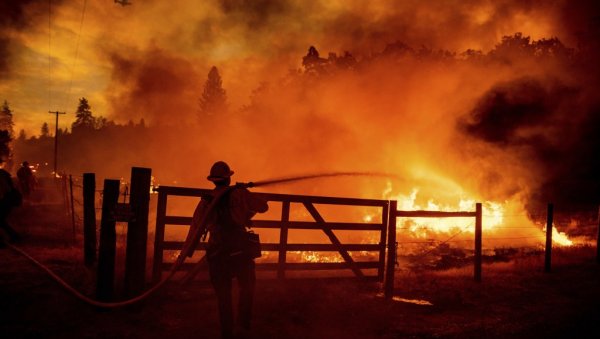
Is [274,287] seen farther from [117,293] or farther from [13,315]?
[13,315]

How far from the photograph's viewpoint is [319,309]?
21.1 ft

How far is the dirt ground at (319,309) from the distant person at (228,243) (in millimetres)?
707

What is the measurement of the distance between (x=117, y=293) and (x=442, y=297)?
19.2 ft

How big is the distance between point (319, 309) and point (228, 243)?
2.41 metres

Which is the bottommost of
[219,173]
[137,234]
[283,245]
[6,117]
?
[283,245]

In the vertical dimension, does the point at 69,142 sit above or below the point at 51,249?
above

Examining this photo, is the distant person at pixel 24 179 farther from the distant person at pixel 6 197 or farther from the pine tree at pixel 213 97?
the pine tree at pixel 213 97

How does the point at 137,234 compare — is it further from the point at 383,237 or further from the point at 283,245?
the point at 383,237

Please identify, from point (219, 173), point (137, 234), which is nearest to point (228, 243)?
point (219, 173)

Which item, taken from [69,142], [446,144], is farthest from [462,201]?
[69,142]

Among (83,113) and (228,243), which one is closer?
(228,243)

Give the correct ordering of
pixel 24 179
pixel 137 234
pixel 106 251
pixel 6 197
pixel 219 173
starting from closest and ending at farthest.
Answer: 1. pixel 219 173
2. pixel 106 251
3. pixel 137 234
4. pixel 6 197
5. pixel 24 179

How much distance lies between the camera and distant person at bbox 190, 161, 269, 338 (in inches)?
190

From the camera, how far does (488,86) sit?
31625mm
